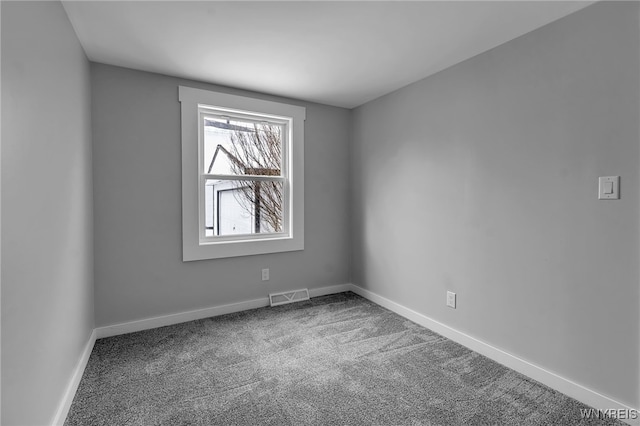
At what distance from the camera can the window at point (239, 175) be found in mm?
3029

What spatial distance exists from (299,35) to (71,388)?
2552 mm

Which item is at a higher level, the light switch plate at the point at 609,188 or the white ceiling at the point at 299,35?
the white ceiling at the point at 299,35

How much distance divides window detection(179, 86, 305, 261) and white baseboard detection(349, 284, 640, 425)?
1.44m

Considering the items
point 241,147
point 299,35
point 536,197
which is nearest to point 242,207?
point 241,147

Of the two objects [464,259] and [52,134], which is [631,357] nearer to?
[464,259]

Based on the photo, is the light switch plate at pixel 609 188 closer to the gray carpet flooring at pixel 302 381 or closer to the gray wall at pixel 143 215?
the gray carpet flooring at pixel 302 381

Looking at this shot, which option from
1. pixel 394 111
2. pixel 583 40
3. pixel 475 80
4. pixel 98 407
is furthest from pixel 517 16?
pixel 98 407

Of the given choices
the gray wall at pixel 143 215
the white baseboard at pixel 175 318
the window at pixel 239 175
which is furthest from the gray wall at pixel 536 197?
the gray wall at pixel 143 215

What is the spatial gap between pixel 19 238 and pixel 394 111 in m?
2.98

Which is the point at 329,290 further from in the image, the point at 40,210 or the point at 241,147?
the point at 40,210

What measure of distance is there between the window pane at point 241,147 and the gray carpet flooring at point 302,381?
1.53 m

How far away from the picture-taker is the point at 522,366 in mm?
2186

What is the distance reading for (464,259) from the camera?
261 cm

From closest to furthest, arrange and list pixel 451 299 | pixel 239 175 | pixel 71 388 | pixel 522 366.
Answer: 1. pixel 71 388
2. pixel 522 366
3. pixel 451 299
4. pixel 239 175
